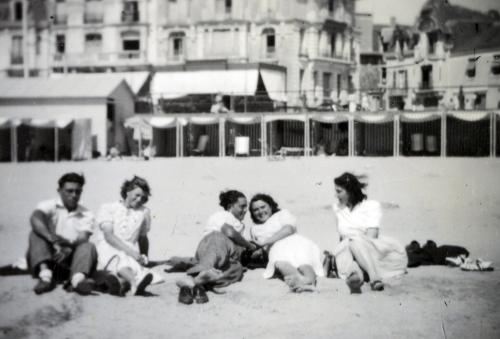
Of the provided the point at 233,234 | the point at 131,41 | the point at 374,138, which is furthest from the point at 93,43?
the point at 233,234

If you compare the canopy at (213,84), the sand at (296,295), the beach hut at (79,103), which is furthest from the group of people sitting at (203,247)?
the canopy at (213,84)

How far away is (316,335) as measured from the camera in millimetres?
4918

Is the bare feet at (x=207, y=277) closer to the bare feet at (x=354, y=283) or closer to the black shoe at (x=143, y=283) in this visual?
the black shoe at (x=143, y=283)

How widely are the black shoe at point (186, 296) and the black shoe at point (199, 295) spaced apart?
0.04 metres

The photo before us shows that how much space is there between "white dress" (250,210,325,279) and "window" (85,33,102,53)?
116 ft

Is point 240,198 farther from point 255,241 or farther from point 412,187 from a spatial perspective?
point 412,187

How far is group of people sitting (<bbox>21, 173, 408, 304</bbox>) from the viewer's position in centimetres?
582

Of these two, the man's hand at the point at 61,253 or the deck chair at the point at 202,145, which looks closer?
the man's hand at the point at 61,253

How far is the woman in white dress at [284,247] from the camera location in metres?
6.11

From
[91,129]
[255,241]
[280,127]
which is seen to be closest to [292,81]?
[280,127]

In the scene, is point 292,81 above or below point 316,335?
above

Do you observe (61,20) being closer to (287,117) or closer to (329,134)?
(287,117)

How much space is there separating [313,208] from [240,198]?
5.49 meters

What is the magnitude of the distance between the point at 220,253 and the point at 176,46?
33.7 meters
